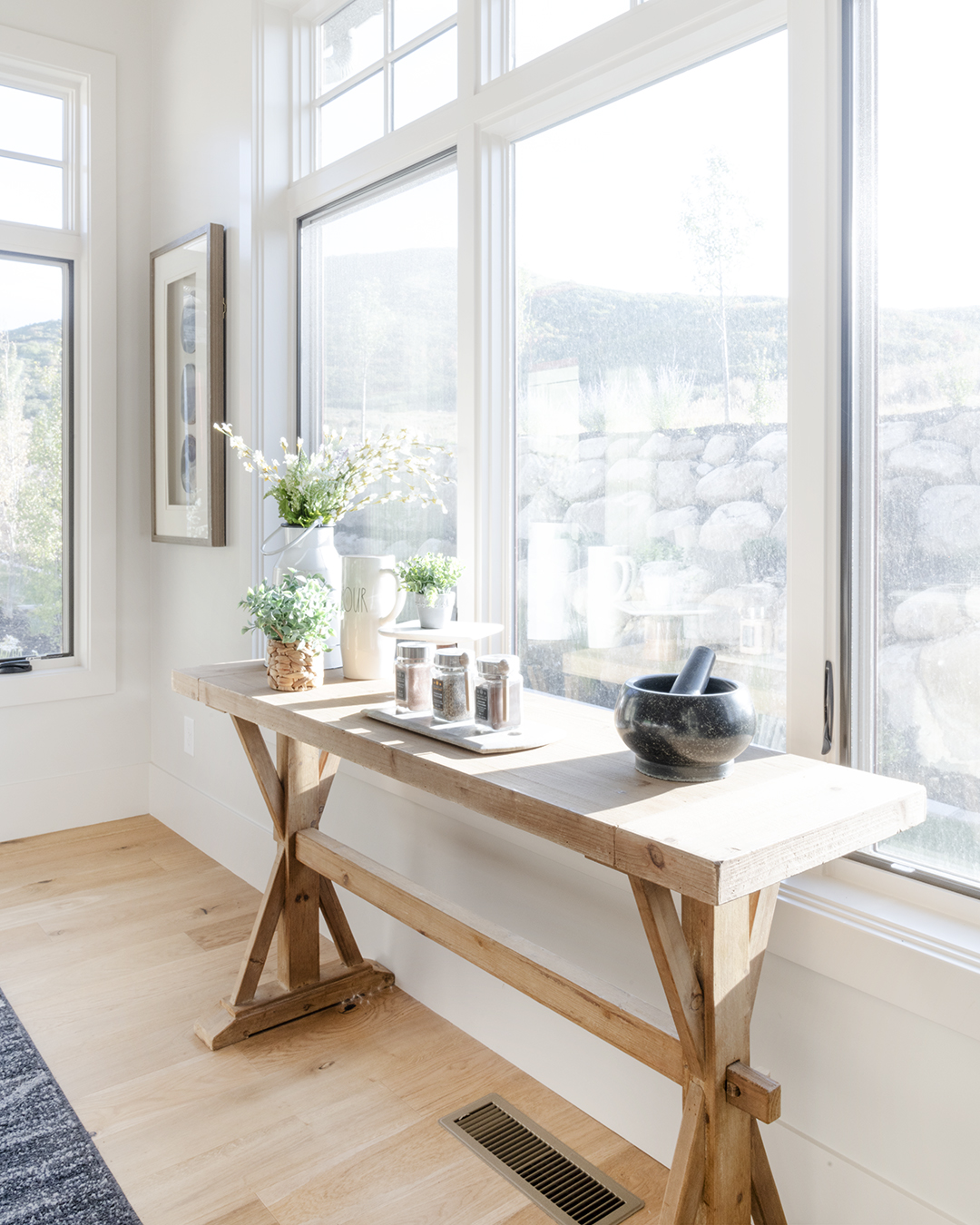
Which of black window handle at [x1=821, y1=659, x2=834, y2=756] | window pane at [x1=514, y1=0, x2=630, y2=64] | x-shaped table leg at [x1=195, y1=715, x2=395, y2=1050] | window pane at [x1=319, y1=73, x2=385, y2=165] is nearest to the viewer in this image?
black window handle at [x1=821, y1=659, x2=834, y2=756]

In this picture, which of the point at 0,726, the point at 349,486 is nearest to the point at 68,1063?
the point at 349,486

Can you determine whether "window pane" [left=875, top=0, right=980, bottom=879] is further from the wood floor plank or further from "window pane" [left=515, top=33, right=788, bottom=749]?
the wood floor plank

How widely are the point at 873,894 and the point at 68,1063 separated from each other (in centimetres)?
161

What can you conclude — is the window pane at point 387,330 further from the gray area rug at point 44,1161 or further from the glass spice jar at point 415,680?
the gray area rug at point 44,1161

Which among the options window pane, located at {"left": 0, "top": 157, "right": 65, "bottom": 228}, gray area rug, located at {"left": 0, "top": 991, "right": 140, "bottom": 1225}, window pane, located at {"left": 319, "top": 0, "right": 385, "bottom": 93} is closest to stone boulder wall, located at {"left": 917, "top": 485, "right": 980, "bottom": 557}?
gray area rug, located at {"left": 0, "top": 991, "right": 140, "bottom": 1225}

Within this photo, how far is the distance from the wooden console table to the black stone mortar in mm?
27

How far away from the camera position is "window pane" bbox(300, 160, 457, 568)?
223 cm

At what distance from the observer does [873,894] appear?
1.38 m

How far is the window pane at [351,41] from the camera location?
244 centimetres

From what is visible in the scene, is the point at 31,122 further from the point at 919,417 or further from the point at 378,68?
the point at 919,417

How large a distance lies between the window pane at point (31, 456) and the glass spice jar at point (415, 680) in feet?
7.04

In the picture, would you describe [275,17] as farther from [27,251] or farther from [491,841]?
[491,841]

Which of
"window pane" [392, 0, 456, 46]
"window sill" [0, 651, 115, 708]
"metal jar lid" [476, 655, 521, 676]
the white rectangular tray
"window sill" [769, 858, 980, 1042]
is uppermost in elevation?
"window pane" [392, 0, 456, 46]

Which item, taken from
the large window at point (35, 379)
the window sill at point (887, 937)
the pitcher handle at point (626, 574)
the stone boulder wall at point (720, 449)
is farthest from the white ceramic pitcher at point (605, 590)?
the large window at point (35, 379)
